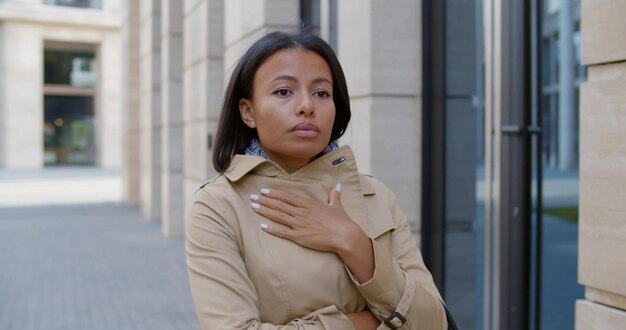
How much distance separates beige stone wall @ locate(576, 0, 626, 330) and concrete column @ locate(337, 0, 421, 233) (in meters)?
2.50

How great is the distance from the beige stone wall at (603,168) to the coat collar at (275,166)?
4.23ft

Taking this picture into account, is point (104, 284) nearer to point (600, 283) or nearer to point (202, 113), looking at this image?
point (202, 113)

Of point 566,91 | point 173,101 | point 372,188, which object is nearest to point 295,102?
point 372,188

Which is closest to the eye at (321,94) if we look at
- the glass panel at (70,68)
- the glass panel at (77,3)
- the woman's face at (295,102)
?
the woman's face at (295,102)

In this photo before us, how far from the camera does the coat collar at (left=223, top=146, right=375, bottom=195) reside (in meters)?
2.12

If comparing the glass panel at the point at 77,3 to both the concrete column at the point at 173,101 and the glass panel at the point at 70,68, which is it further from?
the concrete column at the point at 173,101

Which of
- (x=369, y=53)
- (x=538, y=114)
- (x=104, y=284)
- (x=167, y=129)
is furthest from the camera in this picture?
(x=167, y=129)

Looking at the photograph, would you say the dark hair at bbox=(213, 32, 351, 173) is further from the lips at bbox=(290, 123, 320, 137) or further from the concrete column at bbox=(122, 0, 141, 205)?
the concrete column at bbox=(122, 0, 141, 205)

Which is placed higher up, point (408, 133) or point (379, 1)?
point (379, 1)

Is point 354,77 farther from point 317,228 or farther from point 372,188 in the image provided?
point 317,228

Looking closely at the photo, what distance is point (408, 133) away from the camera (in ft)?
18.4

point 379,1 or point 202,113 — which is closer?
point 379,1

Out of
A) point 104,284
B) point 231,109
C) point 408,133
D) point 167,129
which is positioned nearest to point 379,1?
point 408,133

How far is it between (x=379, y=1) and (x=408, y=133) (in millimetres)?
1002
